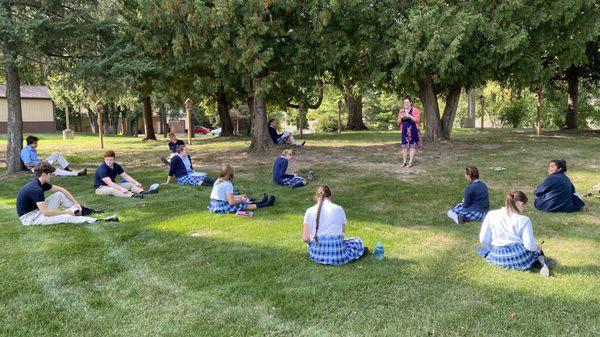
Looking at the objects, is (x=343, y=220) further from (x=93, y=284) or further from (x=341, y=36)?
(x=341, y=36)

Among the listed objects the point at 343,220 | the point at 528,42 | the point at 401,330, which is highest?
the point at 528,42

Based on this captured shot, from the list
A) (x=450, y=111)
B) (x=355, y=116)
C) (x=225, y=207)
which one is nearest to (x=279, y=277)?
(x=225, y=207)

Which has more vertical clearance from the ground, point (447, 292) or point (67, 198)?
point (67, 198)

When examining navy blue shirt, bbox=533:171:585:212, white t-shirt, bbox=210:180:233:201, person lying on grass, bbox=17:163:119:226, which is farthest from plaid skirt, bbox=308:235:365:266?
navy blue shirt, bbox=533:171:585:212

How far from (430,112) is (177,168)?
34.3 feet

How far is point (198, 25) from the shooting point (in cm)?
1420

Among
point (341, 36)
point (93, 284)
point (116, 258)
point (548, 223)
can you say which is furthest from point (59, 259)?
point (341, 36)

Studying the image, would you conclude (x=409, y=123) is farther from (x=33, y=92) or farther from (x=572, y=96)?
(x=33, y=92)

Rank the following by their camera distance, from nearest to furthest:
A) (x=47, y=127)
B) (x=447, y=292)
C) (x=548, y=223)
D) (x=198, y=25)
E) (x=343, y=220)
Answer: (x=447, y=292), (x=343, y=220), (x=548, y=223), (x=198, y=25), (x=47, y=127)

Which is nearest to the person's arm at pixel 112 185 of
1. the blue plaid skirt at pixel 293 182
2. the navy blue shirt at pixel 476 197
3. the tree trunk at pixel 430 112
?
the blue plaid skirt at pixel 293 182

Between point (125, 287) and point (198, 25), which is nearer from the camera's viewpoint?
point (125, 287)

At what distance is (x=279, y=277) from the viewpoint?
516 centimetres

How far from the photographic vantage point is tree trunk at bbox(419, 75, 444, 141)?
17641 millimetres

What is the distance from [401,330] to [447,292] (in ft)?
3.16
